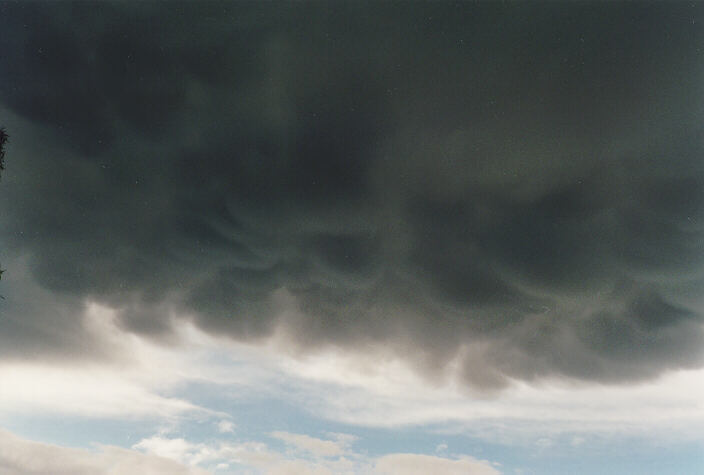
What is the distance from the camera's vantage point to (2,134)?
60.2 metres

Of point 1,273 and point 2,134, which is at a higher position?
point 2,134

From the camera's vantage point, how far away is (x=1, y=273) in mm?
57469

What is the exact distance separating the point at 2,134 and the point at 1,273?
19616mm
